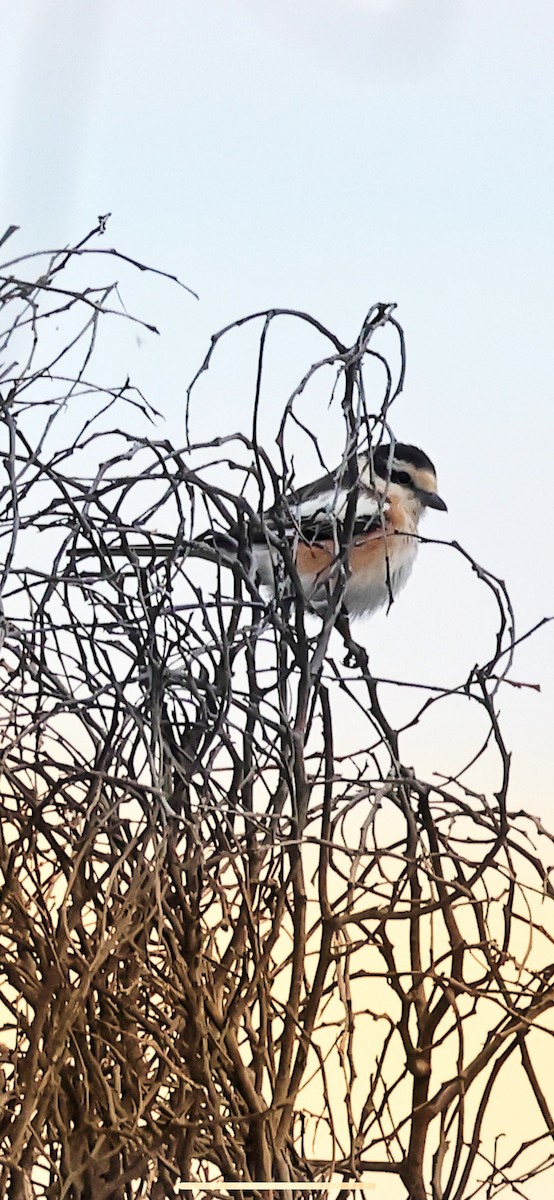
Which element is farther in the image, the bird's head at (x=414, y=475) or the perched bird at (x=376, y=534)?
the bird's head at (x=414, y=475)

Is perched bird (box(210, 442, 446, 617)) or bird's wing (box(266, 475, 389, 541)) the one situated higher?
perched bird (box(210, 442, 446, 617))

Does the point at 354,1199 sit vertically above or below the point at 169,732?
below

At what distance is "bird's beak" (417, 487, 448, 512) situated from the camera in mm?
1510

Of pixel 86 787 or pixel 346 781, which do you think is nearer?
pixel 346 781

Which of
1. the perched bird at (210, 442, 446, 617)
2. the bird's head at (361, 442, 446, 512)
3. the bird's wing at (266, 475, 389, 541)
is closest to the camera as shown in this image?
the bird's wing at (266, 475, 389, 541)

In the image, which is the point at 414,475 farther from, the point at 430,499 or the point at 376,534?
the point at 376,534

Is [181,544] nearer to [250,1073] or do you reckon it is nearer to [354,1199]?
[250,1073]

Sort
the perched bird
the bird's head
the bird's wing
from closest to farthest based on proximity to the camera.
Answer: the bird's wing → the perched bird → the bird's head

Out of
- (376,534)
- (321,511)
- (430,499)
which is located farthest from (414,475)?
(321,511)

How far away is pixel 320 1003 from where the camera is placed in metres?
0.84

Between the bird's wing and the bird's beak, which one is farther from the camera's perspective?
the bird's beak

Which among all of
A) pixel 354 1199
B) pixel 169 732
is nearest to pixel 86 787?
pixel 169 732

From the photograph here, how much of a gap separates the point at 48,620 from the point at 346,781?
238mm

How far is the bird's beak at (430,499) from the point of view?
151 centimetres
